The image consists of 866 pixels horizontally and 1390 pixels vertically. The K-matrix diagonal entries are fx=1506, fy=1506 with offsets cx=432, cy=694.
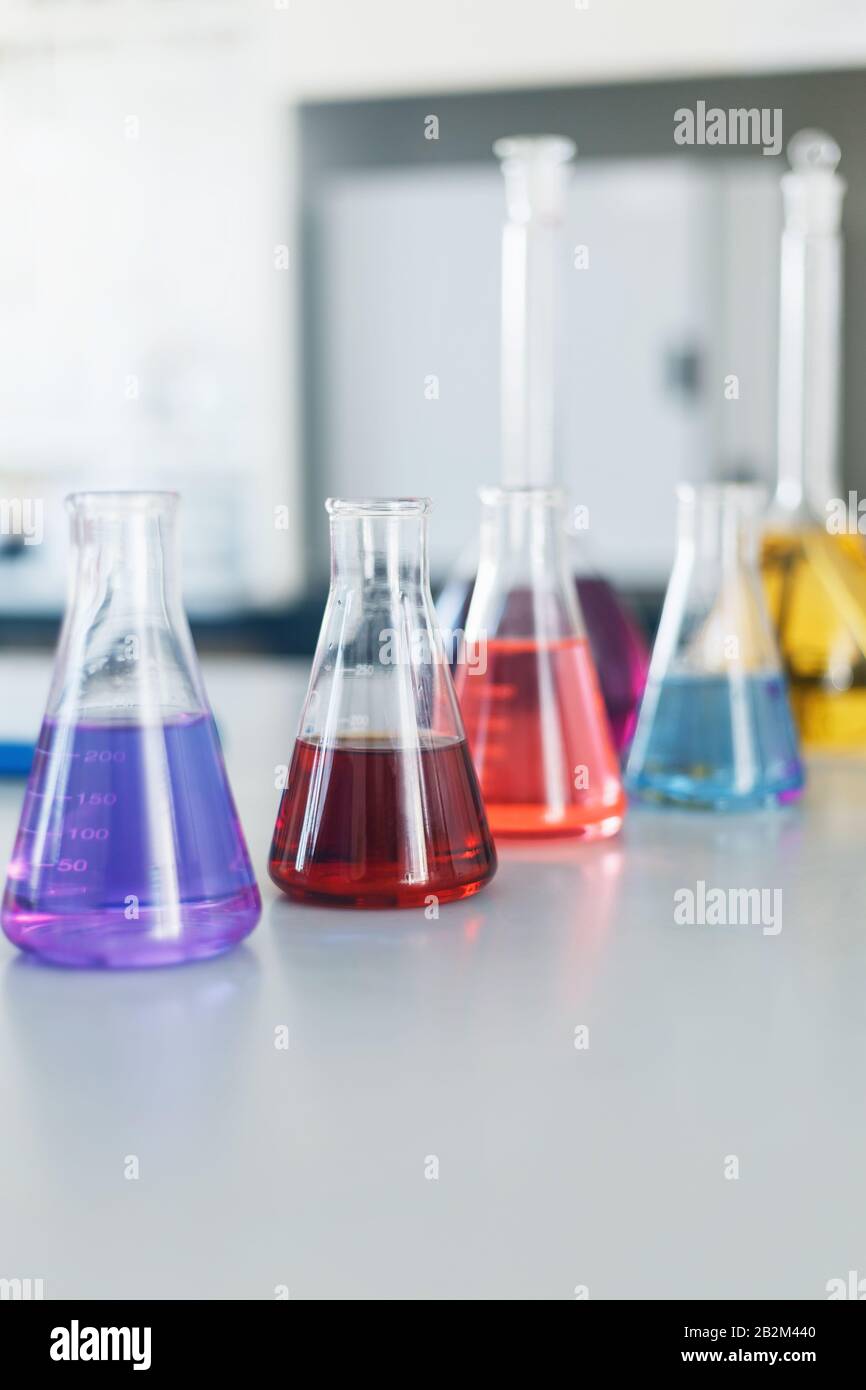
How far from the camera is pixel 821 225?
3.38 ft

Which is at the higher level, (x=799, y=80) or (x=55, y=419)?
(x=799, y=80)

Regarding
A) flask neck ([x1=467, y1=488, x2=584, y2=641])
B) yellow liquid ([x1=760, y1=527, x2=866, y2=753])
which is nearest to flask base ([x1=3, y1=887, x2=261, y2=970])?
flask neck ([x1=467, y1=488, x2=584, y2=641])

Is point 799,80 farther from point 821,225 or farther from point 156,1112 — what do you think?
point 156,1112

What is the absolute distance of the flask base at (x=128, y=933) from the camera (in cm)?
58

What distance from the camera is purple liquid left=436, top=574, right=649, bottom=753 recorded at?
936 millimetres

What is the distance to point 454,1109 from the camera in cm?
47

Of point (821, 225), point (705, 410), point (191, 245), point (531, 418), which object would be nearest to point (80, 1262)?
point (531, 418)

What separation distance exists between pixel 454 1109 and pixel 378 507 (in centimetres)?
28

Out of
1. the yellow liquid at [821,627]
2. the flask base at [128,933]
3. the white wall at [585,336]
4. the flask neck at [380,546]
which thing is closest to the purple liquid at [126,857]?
the flask base at [128,933]

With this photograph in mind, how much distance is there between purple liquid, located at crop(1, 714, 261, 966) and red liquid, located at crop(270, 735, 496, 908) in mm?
51

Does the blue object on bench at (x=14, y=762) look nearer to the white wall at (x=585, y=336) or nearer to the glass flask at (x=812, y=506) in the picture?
the glass flask at (x=812, y=506)
